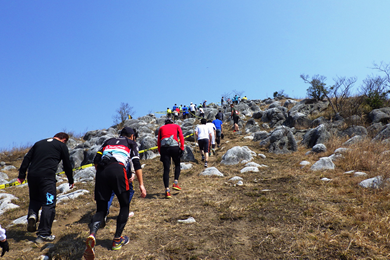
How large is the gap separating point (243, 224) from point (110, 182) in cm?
232

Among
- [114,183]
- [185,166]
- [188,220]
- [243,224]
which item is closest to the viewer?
[114,183]

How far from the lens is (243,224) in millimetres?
4133

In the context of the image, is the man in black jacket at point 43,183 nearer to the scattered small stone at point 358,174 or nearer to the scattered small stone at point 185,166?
the scattered small stone at point 185,166

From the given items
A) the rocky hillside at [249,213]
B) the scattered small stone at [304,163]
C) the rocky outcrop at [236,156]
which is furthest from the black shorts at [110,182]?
the rocky outcrop at [236,156]

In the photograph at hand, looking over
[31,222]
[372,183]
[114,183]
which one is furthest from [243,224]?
[31,222]

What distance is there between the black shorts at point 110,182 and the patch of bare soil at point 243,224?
32.8 inches

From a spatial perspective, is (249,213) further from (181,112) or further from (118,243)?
(181,112)

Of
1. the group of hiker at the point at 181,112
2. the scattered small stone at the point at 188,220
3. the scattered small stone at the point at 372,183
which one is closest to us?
the scattered small stone at the point at 188,220

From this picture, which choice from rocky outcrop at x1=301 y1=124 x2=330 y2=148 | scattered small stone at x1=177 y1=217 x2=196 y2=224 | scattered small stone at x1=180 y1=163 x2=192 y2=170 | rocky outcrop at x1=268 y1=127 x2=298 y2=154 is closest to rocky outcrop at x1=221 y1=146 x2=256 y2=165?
scattered small stone at x1=180 y1=163 x2=192 y2=170

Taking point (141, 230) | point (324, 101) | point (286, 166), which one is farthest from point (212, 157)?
point (324, 101)

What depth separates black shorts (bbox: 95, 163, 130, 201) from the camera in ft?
10.8

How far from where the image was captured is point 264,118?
19.8 m

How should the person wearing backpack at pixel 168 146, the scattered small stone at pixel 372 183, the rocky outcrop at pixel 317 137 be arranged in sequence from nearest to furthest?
the scattered small stone at pixel 372 183 < the person wearing backpack at pixel 168 146 < the rocky outcrop at pixel 317 137

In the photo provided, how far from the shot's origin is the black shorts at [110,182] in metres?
3.31
